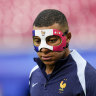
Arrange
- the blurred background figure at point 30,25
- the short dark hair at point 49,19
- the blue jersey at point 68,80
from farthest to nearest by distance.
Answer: the blurred background figure at point 30,25
the short dark hair at point 49,19
the blue jersey at point 68,80

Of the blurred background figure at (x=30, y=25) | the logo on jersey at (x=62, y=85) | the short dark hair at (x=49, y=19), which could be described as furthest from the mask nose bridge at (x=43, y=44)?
the blurred background figure at (x=30, y=25)

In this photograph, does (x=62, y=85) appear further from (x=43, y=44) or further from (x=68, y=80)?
(x=43, y=44)

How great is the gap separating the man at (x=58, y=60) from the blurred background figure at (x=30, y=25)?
10.3ft

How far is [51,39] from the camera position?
6.63 ft

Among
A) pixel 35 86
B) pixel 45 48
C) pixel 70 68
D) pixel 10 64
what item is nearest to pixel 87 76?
pixel 70 68

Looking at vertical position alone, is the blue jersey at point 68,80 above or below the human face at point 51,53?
below

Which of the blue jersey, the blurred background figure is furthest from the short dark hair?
the blurred background figure

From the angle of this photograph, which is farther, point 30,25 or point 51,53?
point 30,25

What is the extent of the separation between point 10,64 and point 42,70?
2.88 m

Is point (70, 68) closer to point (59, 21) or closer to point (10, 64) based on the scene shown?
point (59, 21)

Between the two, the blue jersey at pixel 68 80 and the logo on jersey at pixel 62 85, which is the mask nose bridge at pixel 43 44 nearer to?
the blue jersey at pixel 68 80

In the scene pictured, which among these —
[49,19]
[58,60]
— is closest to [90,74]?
[58,60]

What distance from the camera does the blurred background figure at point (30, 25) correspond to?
5.33m

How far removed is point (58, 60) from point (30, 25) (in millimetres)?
3478
